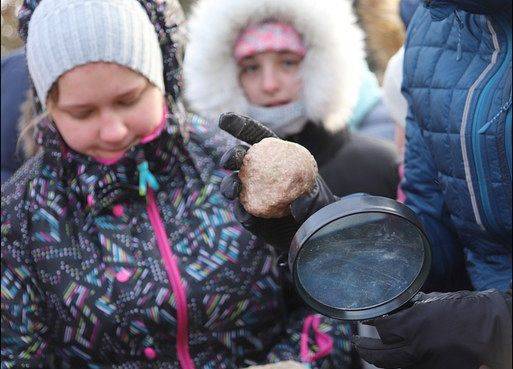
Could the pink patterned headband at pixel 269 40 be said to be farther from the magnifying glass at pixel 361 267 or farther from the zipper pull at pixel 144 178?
the magnifying glass at pixel 361 267

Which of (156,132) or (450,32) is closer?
(450,32)

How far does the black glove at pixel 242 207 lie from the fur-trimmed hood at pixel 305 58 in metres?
0.92

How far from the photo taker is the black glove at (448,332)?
1.29 metres

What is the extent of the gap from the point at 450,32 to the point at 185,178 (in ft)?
2.49

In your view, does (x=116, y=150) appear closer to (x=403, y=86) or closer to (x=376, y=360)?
(x=403, y=86)

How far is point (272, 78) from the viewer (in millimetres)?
2387

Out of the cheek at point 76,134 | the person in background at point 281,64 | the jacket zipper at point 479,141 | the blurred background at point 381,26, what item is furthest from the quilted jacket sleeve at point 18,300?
the blurred background at point 381,26

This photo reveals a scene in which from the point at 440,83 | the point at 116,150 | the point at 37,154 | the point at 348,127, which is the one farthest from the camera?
the point at 348,127

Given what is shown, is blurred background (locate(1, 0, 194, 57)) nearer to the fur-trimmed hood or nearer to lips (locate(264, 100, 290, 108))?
the fur-trimmed hood

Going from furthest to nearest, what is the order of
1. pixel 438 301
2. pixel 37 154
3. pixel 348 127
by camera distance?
pixel 348 127, pixel 37 154, pixel 438 301

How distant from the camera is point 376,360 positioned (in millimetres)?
1380

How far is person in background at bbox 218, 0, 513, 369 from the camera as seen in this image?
132 centimetres

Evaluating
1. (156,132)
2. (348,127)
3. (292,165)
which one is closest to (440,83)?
(292,165)

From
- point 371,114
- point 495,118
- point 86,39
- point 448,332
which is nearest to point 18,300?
point 86,39
